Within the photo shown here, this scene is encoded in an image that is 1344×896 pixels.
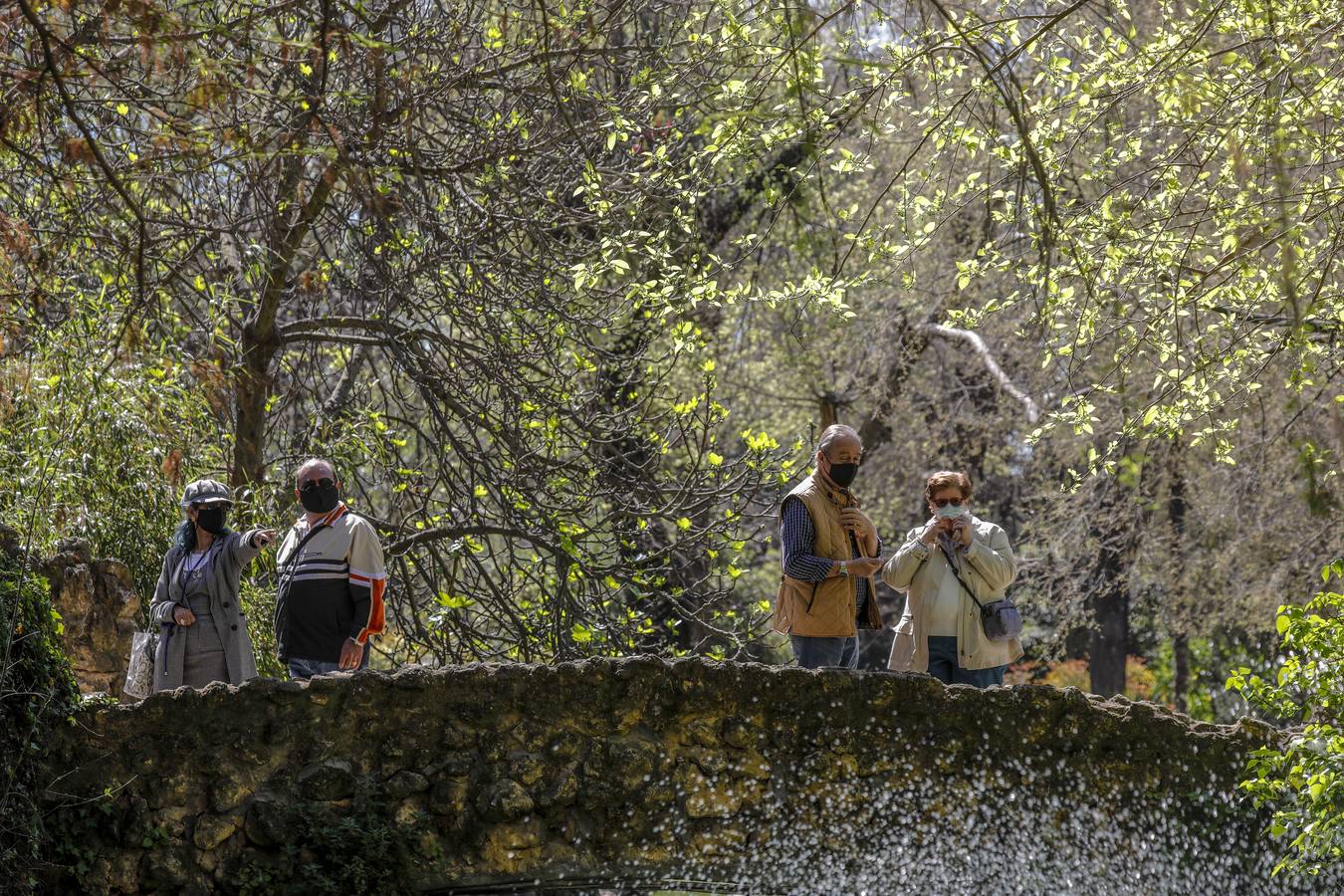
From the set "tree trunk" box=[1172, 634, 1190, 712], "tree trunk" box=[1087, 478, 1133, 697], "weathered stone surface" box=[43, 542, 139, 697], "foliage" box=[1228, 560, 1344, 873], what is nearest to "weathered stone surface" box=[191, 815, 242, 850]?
"weathered stone surface" box=[43, 542, 139, 697]

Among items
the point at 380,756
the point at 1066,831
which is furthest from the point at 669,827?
the point at 1066,831

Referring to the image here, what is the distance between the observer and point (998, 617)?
22.4ft

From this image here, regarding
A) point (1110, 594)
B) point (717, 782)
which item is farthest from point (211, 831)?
point (1110, 594)

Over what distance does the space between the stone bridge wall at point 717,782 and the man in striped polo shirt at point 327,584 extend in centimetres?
35

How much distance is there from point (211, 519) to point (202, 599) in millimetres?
319

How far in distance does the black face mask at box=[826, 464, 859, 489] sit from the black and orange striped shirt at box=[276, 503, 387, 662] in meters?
1.83

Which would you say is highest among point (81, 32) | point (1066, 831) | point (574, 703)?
point (81, 32)

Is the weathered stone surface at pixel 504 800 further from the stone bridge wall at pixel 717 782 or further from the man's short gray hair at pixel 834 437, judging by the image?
the man's short gray hair at pixel 834 437

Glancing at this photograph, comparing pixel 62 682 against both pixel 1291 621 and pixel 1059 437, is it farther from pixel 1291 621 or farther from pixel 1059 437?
pixel 1059 437

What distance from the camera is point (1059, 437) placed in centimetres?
1477

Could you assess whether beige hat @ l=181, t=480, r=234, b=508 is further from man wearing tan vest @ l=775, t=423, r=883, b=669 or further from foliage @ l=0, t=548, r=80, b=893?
man wearing tan vest @ l=775, t=423, r=883, b=669

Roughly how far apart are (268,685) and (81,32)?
8.52ft

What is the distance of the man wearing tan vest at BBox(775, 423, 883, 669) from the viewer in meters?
6.58

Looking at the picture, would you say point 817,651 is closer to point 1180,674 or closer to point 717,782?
point 717,782
